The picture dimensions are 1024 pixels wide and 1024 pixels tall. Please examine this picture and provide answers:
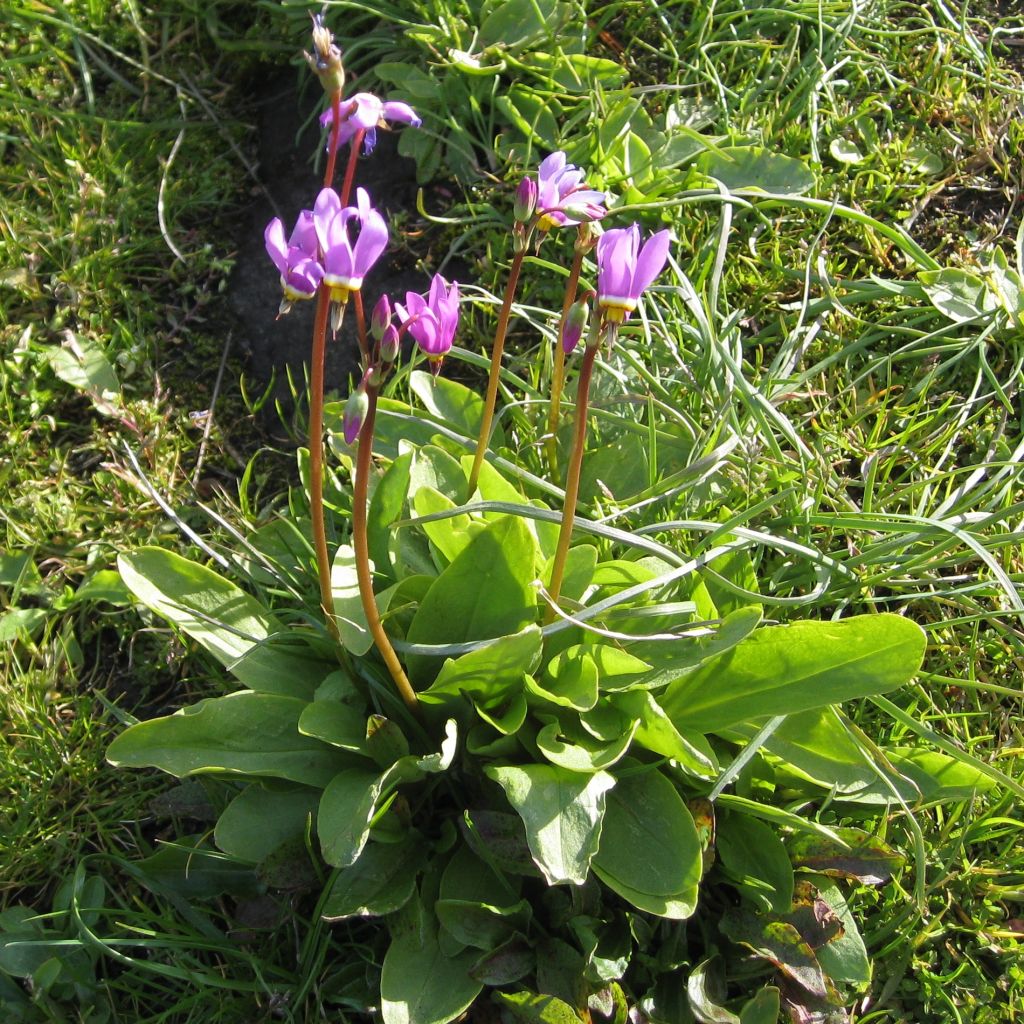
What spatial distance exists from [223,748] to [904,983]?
1291mm

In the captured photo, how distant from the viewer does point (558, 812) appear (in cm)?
159

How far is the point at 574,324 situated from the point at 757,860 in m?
0.98

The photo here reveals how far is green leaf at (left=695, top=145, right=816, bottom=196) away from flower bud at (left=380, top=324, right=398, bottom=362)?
1.67 metres

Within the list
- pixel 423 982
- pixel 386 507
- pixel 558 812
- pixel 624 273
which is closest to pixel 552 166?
pixel 624 273

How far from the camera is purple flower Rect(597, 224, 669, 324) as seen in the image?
1465 mm

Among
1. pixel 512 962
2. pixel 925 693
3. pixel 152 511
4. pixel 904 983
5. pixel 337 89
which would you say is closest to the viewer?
pixel 337 89

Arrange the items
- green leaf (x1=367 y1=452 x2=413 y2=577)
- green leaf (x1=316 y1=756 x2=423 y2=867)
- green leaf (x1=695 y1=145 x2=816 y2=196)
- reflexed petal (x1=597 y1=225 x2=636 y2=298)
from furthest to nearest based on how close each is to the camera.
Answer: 1. green leaf (x1=695 y1=145 x2=816 y2=196)
2. green leaf (x1=367 y1=452 x2=413 y2=577)
3. green leaf (x1=316 y1=756 x2=423 y2=867)
4. reflexed petal (x1=597 y1=225 x2=636 y2=298)

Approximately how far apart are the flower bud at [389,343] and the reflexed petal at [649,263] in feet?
1.18

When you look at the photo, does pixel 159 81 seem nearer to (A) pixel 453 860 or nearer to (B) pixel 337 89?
(B) pixel 337 89

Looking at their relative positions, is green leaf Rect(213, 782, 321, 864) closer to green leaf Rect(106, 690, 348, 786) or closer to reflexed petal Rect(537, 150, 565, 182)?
green leaf Rect(106, 690, 348, 786)

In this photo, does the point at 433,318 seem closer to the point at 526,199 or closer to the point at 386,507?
the point at 526,199

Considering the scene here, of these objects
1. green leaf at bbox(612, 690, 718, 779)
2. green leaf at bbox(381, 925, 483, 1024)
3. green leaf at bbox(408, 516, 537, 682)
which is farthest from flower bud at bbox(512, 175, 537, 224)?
green leaf at bbox(381, 925, 483, 1024)

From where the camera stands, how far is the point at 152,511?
8.34ft

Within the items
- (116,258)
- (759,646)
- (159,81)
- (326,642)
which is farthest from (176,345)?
(759,646)
